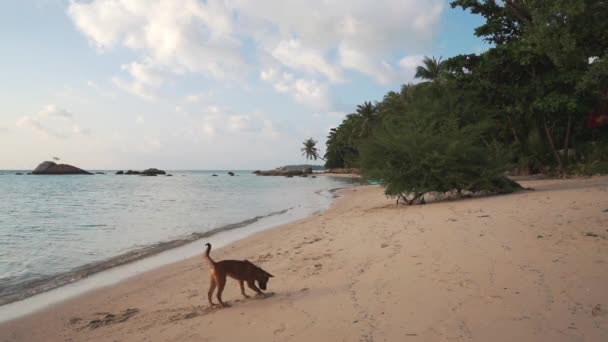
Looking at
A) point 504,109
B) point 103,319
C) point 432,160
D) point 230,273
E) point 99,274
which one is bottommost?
point 99,274

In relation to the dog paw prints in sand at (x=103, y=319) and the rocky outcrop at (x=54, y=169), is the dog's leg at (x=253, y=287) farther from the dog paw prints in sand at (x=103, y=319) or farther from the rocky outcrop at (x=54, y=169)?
the rocky outcrop at (x=54, y=169)

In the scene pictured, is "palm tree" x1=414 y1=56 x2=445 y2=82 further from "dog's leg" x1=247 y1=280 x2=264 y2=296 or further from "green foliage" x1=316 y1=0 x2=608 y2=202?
"dog's leg" x1=247 y1=280 x2=264 y2=296

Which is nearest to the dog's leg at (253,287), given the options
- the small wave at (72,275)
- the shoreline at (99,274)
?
the shoreline at (99,274)

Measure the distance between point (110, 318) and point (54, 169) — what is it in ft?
350

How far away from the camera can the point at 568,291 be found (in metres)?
3.79

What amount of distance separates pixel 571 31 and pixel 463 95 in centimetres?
1246

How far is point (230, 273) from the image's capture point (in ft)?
14.9

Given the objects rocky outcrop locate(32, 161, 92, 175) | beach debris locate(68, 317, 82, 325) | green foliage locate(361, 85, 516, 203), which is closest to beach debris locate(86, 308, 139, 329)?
beach debris locate(68, 317, 82, 325)

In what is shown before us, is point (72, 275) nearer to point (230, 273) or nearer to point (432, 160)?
point (230, 273)

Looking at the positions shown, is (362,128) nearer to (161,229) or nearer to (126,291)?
(161,229)

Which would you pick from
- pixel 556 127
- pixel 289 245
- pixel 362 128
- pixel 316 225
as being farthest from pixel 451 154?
pixel 362 128

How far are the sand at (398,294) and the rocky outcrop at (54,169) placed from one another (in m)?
104

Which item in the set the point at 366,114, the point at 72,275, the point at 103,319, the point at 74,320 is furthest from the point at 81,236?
the point at 366,114

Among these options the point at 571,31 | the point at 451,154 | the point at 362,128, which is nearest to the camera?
the point at 571,31
